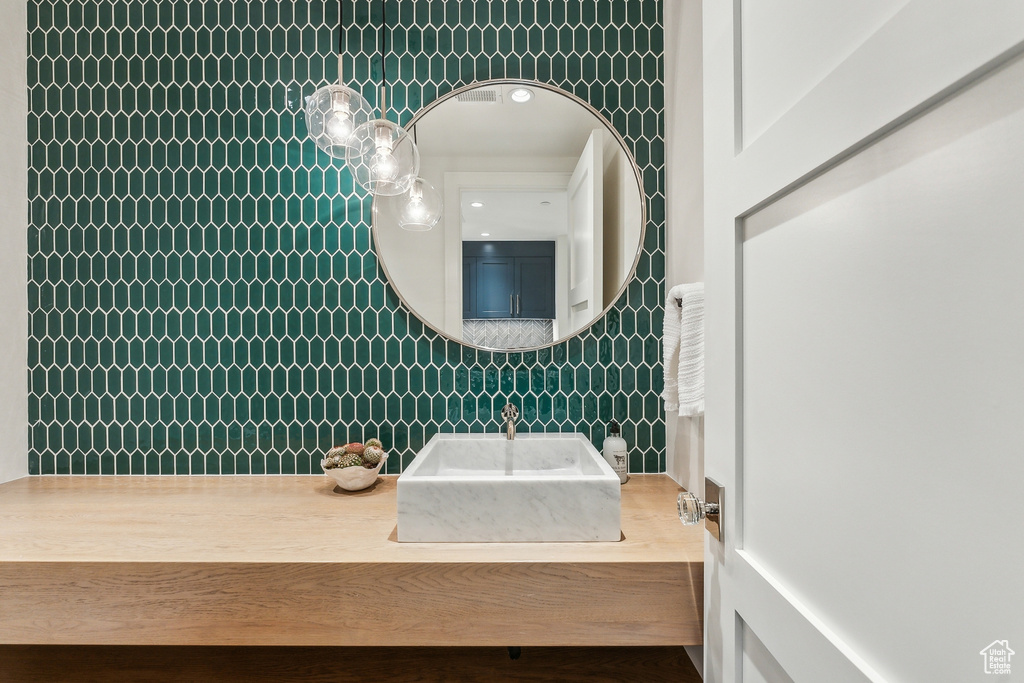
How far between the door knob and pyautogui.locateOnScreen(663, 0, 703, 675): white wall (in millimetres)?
568

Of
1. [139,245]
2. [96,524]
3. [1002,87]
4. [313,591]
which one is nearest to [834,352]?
[1002,87]

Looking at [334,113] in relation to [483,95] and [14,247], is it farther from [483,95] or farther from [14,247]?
[14,247]

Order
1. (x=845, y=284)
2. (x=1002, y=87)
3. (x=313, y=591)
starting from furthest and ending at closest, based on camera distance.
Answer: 1. (x=313, y=591)
2. (x=845, y=284)
3. (x=1002, y=87)

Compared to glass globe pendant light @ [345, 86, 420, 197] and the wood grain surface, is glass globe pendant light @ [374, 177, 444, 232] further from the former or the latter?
the wood grain surface

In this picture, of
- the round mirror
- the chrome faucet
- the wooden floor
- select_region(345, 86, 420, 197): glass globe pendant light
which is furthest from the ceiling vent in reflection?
the wooden floor

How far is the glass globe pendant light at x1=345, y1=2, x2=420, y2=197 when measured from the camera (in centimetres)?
129

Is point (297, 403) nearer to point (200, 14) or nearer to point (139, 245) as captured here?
point (139, 245)

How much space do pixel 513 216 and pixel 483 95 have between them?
1.24 ft

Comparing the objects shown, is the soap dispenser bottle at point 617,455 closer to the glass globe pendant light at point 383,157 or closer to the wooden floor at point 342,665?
the wooden floor at point 342,665

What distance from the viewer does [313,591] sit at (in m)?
0.97

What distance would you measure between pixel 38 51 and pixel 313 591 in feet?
6.09

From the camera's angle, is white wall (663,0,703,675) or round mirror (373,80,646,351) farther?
round mirror (373,80,646,351)

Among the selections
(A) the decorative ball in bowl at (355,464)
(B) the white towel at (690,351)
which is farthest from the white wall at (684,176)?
(A) the decorative ball in bowl at (355,464)

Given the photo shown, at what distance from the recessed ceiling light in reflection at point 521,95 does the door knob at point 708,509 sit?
1.26 meters
